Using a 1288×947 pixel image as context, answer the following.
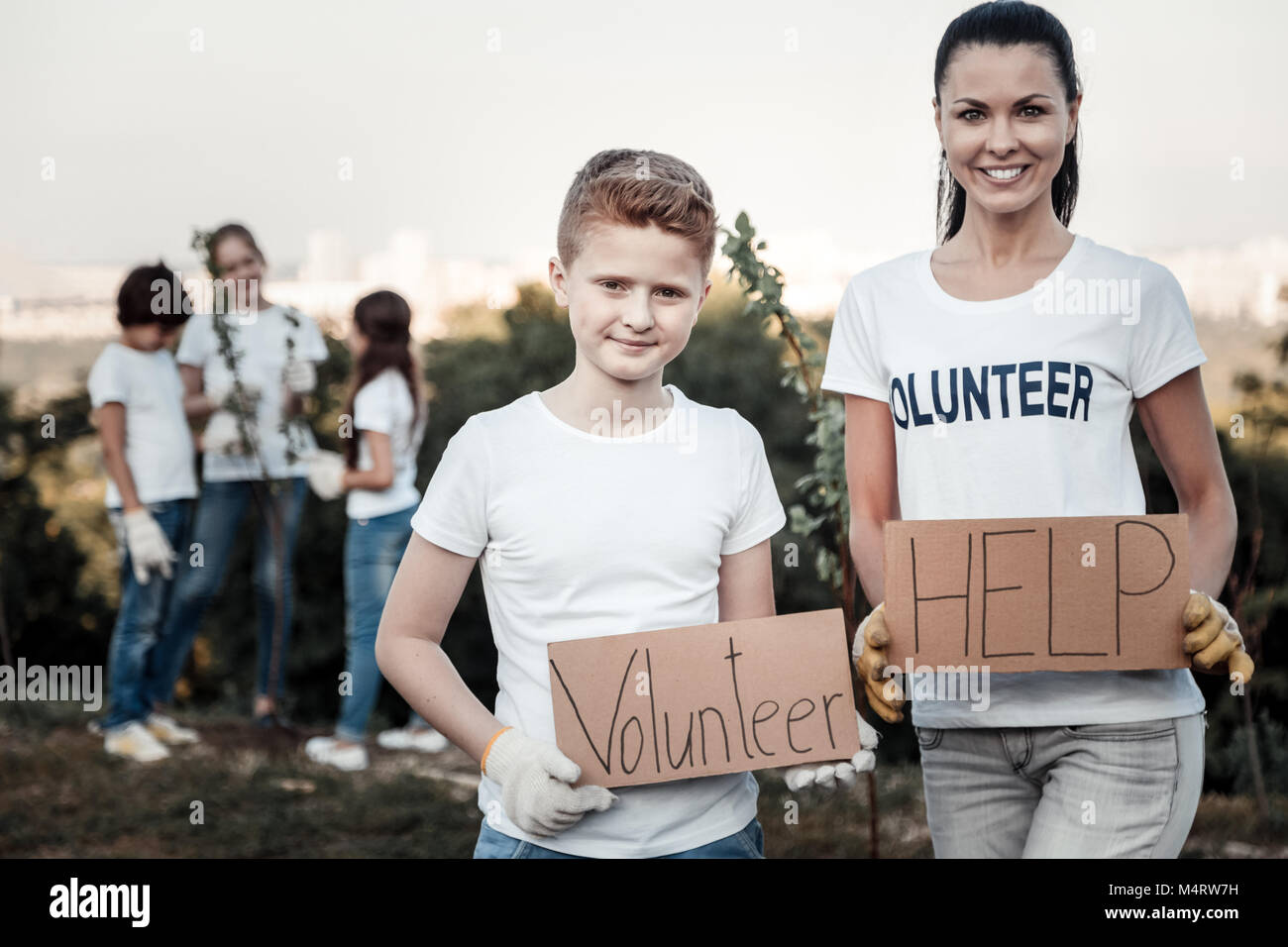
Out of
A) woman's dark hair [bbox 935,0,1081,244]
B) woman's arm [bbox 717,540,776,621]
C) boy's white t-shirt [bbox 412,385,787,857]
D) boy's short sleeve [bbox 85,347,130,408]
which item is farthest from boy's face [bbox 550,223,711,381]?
boy's short sleeve [bbox 85,347,130,408]

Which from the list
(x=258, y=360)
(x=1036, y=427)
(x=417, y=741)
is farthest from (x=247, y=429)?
(x=1036, y=427)

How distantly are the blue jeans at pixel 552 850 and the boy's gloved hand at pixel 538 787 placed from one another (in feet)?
0.12

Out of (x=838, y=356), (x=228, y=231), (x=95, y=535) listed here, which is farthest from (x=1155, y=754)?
(x=95, y=535)

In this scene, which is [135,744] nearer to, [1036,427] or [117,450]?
[117,450]

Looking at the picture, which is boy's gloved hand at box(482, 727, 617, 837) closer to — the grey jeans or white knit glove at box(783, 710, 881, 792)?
white knit glove at box(783, 710, 881, 792)

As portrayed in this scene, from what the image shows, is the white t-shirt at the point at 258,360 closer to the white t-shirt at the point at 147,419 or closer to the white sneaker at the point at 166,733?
the white t-shirt at the point at 147,419

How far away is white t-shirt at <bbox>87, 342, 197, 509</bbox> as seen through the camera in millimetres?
4219

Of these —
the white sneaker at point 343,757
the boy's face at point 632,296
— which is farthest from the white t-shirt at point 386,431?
the boy's face at point 632,296

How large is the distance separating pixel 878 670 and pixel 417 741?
3637 mm

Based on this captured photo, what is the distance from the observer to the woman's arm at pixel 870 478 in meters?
1.81

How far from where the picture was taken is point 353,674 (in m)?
4.41

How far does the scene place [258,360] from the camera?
14.6 feet
